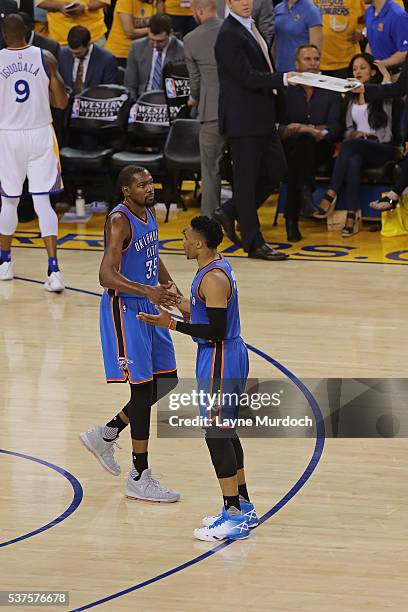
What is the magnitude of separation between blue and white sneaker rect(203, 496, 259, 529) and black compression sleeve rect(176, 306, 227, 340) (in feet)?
2.64

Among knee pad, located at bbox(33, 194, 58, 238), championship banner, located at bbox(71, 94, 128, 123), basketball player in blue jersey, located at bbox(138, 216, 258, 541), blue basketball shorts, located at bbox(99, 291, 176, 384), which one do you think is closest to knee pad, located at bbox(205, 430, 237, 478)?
basketball player in blue jersey, located at bbox(138, 216, 258, 541)

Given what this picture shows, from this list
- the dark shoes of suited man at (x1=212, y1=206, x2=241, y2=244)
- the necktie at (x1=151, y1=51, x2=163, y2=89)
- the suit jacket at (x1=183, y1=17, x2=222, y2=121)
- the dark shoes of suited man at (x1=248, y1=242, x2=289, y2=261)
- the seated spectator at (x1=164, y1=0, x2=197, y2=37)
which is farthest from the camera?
the seated spectator at (x1=164, y1=0, x2=197, y2=37)

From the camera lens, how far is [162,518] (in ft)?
19.1

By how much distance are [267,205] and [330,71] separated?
5.30 ft

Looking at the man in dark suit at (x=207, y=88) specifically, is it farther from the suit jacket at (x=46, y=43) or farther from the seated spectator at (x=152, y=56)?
the suit jacket at (x=46, y=43)

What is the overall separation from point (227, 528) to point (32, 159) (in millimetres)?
5344

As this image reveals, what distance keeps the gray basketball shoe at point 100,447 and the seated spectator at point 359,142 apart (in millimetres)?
6376

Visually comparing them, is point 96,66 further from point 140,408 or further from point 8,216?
point 140,408

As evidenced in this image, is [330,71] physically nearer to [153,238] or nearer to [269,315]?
[269,315]

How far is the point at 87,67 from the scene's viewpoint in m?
13.5

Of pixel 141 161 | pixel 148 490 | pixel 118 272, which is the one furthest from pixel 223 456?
pixel 141 161

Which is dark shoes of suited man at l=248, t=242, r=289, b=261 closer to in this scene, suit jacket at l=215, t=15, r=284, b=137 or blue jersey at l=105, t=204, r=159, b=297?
suit jacket at l=215, t=15, r=284, b=137

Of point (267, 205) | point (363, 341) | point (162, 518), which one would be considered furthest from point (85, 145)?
point (162, 518)

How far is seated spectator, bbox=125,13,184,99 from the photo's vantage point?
1302 centimetres
